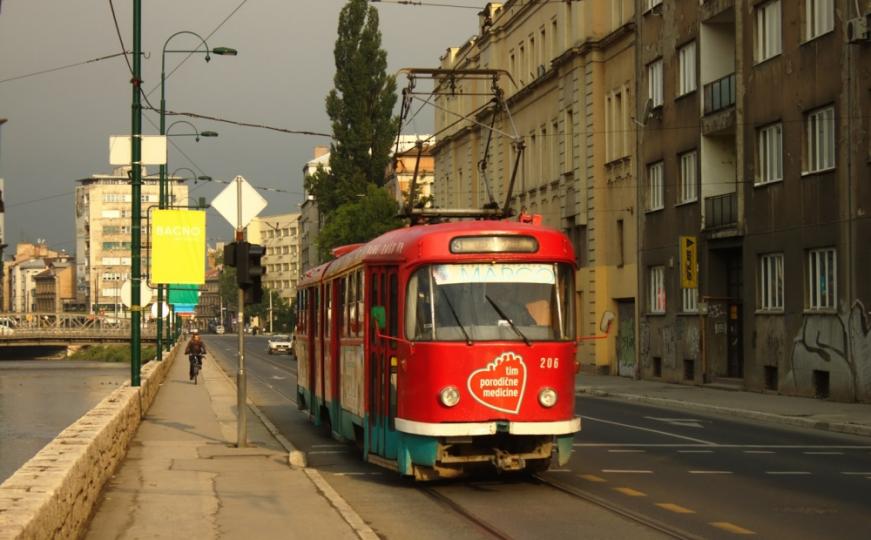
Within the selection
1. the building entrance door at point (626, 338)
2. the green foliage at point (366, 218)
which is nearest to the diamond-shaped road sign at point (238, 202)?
the building entrance door at point (626, 338)

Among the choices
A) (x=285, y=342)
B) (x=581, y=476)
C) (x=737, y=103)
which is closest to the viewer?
(x=581, y=476)

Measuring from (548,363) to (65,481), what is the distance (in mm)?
5996

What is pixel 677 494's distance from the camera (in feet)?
46.4

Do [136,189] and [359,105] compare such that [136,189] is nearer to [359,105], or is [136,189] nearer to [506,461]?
[506,461]

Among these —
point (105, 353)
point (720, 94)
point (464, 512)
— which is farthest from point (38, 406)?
point (105, 353)

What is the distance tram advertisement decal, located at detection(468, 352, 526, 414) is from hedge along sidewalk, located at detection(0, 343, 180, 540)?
12.4ft

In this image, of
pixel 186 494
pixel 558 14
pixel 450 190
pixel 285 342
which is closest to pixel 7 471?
pixel 186 494

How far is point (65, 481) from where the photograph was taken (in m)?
9.83

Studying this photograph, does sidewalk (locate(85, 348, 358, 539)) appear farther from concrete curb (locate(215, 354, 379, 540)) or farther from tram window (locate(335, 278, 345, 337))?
tram window (locate(335, 278, 345, 337))

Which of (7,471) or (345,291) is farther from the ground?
(345,291)

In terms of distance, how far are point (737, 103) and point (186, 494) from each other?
26559 millimetres

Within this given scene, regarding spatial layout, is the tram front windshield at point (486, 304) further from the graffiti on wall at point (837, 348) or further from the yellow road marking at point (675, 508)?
the graffiti on wall at point (837, 348)

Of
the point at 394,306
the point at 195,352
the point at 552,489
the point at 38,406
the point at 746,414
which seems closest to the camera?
the point at 552,489

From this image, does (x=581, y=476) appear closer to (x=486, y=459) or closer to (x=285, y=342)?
(x=486, y=459)
